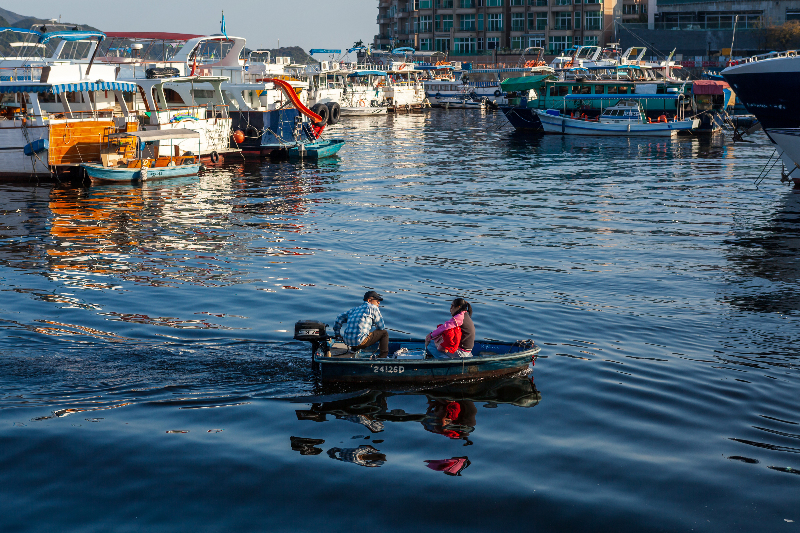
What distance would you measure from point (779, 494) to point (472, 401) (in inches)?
184

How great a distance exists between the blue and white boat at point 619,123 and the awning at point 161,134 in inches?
1346

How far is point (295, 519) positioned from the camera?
353 inches

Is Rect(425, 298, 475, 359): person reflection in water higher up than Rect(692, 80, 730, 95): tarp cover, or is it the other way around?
Rect(692, 80, 730, 95): tarp cover

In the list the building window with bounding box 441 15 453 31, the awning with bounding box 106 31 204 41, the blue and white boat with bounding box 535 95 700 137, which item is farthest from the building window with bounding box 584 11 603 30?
the awning with bounding box 106 31 204 41

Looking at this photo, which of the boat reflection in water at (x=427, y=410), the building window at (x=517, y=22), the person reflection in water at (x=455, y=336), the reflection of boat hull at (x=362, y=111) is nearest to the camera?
the boat reflection in water at (x=427, y=410)

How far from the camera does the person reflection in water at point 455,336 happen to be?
13.0 metres

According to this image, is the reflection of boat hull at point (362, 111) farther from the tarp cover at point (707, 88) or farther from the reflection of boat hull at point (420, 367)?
the reflection of boat hull at point (420, 367)

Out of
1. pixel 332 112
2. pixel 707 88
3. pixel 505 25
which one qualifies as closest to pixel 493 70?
pixel 505 25

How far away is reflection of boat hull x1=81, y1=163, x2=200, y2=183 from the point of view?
34875 millimetres

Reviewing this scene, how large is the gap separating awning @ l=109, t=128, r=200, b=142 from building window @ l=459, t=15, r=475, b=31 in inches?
4115

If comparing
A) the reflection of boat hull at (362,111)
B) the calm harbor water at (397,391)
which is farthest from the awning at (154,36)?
the reflection of boat hull at (362,111)

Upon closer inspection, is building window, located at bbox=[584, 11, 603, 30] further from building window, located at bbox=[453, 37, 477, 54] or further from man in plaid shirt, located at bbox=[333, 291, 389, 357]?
man in plaid shirt, located at bbox=[333, 291, 389, 357]

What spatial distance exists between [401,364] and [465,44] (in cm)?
13060

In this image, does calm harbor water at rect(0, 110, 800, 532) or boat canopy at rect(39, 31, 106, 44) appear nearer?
calm harbor water at rect(0, 110, 800, 532)
